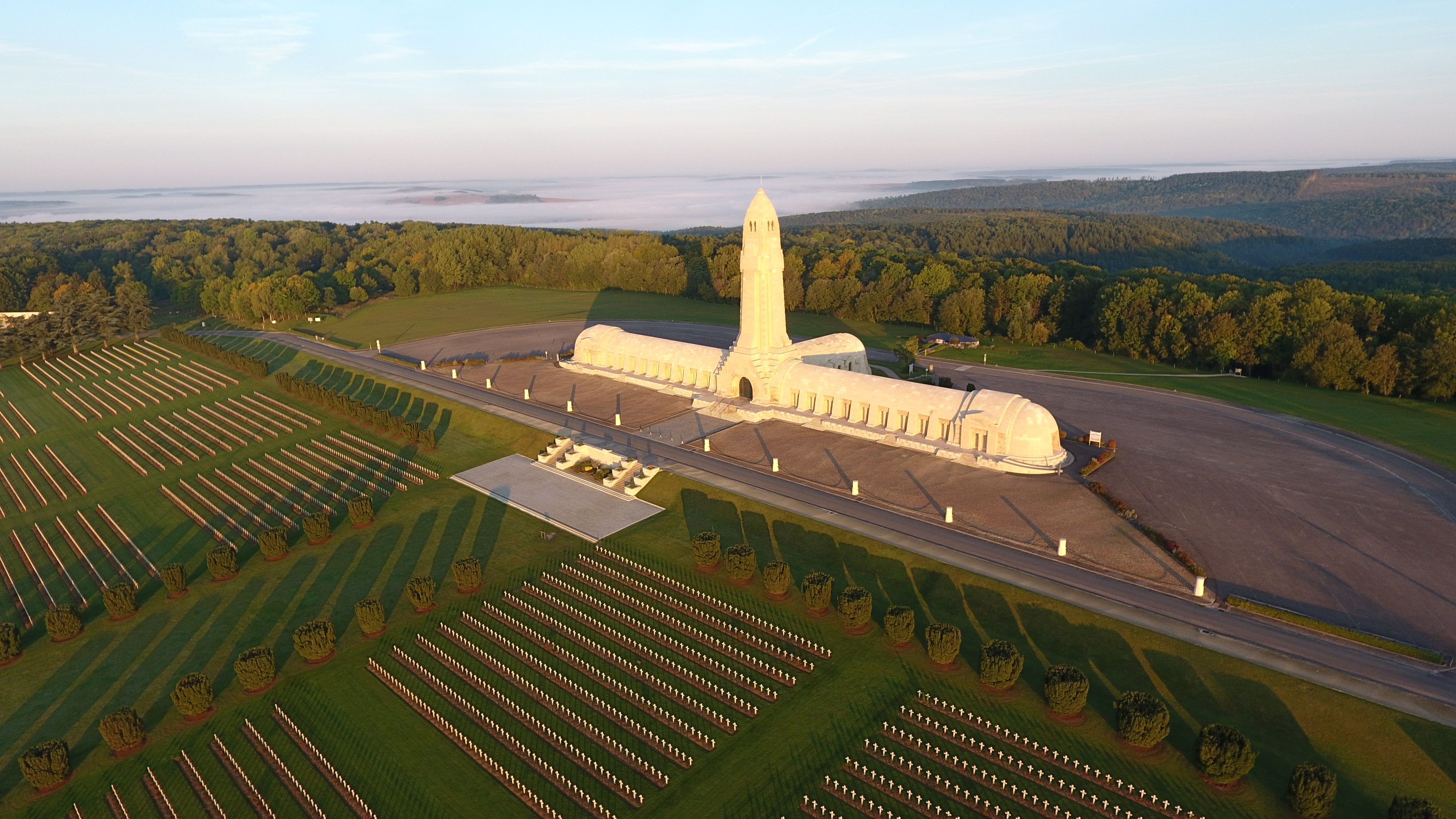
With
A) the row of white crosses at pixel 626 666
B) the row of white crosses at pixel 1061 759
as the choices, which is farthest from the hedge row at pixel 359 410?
the row of white crosses at pixel 1061 759

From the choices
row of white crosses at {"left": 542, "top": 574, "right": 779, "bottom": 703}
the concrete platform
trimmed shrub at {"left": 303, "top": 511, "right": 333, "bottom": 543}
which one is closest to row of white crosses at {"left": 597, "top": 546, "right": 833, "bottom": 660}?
row of white crosses at {"left": 542, "top": 574, "right": 779, "bottom": 703}

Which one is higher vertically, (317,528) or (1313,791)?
(1313,791)

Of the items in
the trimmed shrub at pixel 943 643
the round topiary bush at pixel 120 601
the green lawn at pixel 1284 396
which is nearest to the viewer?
the trimmed shrub at pixel 943 643

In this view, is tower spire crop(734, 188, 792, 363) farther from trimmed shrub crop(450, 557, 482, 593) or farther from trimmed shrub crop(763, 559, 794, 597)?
trimmed shrub crop(450, 557, 482, 593)

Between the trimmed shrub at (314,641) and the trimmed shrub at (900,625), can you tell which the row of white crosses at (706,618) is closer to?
the trimmed shrub at (900,625)

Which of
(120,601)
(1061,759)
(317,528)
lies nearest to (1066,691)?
(1061,759)

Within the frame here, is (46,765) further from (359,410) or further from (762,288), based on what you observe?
(762,288)
